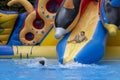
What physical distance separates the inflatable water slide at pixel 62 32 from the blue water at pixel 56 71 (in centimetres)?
24

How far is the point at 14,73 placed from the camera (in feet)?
18.4

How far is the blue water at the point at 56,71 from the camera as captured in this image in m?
5.26

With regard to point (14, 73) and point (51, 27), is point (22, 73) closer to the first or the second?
point (14, 73)

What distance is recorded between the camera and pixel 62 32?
23.0 feet

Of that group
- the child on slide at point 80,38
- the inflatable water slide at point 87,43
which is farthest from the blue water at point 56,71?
the child on slide at point 80,38

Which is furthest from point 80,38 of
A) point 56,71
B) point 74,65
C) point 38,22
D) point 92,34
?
point 38,22

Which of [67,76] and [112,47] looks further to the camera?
[112,47]

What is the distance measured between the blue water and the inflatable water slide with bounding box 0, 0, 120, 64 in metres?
0.24

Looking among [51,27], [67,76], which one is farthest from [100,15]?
[67,76]

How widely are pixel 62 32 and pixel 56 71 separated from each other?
1363 millimetres

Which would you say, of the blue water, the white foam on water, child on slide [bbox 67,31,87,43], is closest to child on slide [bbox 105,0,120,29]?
child on slide [bbox 67,31,87,43]

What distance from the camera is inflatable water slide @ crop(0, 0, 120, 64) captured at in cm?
662

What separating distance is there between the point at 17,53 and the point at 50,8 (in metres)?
1.29

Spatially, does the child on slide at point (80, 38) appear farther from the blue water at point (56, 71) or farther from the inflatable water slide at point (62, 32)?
the blue water at point (56, 71)
